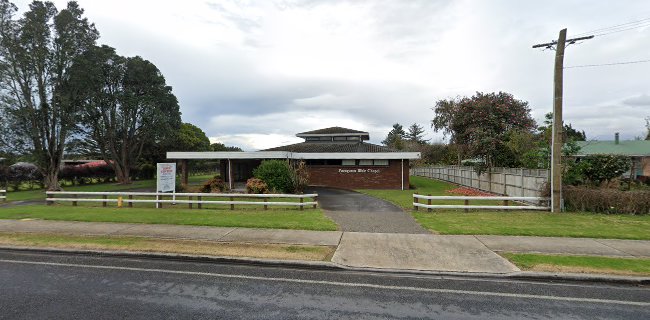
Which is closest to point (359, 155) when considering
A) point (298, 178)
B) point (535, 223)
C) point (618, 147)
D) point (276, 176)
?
point (298, 178)

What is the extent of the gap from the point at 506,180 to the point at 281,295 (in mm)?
17274

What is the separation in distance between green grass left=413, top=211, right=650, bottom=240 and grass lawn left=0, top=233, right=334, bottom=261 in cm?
453

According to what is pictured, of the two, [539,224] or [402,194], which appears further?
[402,194]

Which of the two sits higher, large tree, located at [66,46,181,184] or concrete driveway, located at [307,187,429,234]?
large tree, located at [66,46,181,184]

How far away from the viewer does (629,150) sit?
35500 millimetres

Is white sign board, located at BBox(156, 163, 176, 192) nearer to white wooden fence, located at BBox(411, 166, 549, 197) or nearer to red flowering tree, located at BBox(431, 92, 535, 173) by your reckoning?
white wooden fence, located at BBox(411, 166, 549, 197)

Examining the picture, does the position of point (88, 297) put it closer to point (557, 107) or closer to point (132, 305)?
point (132, 305)

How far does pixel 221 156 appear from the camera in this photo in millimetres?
22797

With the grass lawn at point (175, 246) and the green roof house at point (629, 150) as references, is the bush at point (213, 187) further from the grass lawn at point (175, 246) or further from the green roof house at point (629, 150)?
the green roof house at point (629, 150)

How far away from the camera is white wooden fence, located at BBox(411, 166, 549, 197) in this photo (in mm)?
14820

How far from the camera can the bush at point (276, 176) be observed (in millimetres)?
19297

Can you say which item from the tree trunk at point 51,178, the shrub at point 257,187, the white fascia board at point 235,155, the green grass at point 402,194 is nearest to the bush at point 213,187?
the white fascia board at point 235,155

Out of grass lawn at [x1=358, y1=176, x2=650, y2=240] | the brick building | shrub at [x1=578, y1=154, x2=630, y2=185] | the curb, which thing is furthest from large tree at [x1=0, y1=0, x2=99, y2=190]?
shrub at [x1=578, y1=154, x2=630, y2=185]

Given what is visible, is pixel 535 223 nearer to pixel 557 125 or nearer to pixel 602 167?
pixel 557 125
